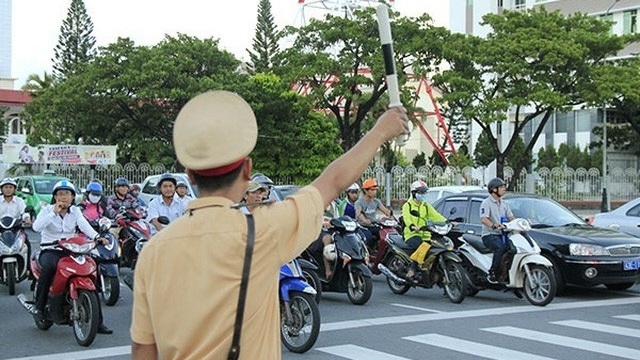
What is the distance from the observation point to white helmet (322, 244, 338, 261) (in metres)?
12.1

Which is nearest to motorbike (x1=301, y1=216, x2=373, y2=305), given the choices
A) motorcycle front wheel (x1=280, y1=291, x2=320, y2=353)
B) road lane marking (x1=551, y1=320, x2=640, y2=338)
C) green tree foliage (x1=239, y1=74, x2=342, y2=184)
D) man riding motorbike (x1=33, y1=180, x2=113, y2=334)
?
road lane marking (x1=551, y1=320, x2=640, y2=338)

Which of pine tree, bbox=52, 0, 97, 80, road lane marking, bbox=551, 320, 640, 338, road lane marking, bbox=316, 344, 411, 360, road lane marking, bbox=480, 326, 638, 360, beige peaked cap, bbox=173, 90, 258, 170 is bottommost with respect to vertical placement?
road lane marking, bbox=316, 344, 411, 360

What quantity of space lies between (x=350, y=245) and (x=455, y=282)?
1.65m

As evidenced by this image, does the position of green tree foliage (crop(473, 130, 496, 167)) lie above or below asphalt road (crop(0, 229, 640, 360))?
above

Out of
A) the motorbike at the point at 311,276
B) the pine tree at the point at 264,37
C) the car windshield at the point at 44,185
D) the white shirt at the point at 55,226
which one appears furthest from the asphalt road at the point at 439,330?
the pine tree at the point at 264,37

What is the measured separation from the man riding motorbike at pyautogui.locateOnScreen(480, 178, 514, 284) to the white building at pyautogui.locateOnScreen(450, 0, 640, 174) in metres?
41.8

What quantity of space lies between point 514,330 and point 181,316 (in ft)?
26.6

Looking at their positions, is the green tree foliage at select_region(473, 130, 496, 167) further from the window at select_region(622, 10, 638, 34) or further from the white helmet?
the white helmet

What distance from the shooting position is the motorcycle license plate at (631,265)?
40.9 ft

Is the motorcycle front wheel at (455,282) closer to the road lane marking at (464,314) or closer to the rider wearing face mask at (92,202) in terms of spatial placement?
the road lane marking at (464,314)

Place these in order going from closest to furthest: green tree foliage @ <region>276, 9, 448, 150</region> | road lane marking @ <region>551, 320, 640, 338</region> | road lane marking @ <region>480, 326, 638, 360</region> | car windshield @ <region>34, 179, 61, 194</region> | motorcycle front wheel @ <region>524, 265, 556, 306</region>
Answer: road lane marking @ <region>480, 326, 638, 360</region>, road lane marking @ <region>551, 320, 640, 338</region>, motorcycle front wheel @ <region>524, 265, 556, 306</region>, car windshield @ <region>34, 179, 61, 194</region>, green tree foliage @ <region>276, 9, 448, 150</region>

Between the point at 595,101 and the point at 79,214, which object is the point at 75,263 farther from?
the point at 595,101

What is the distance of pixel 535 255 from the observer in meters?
12.0

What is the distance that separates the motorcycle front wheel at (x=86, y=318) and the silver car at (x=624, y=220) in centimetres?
958
